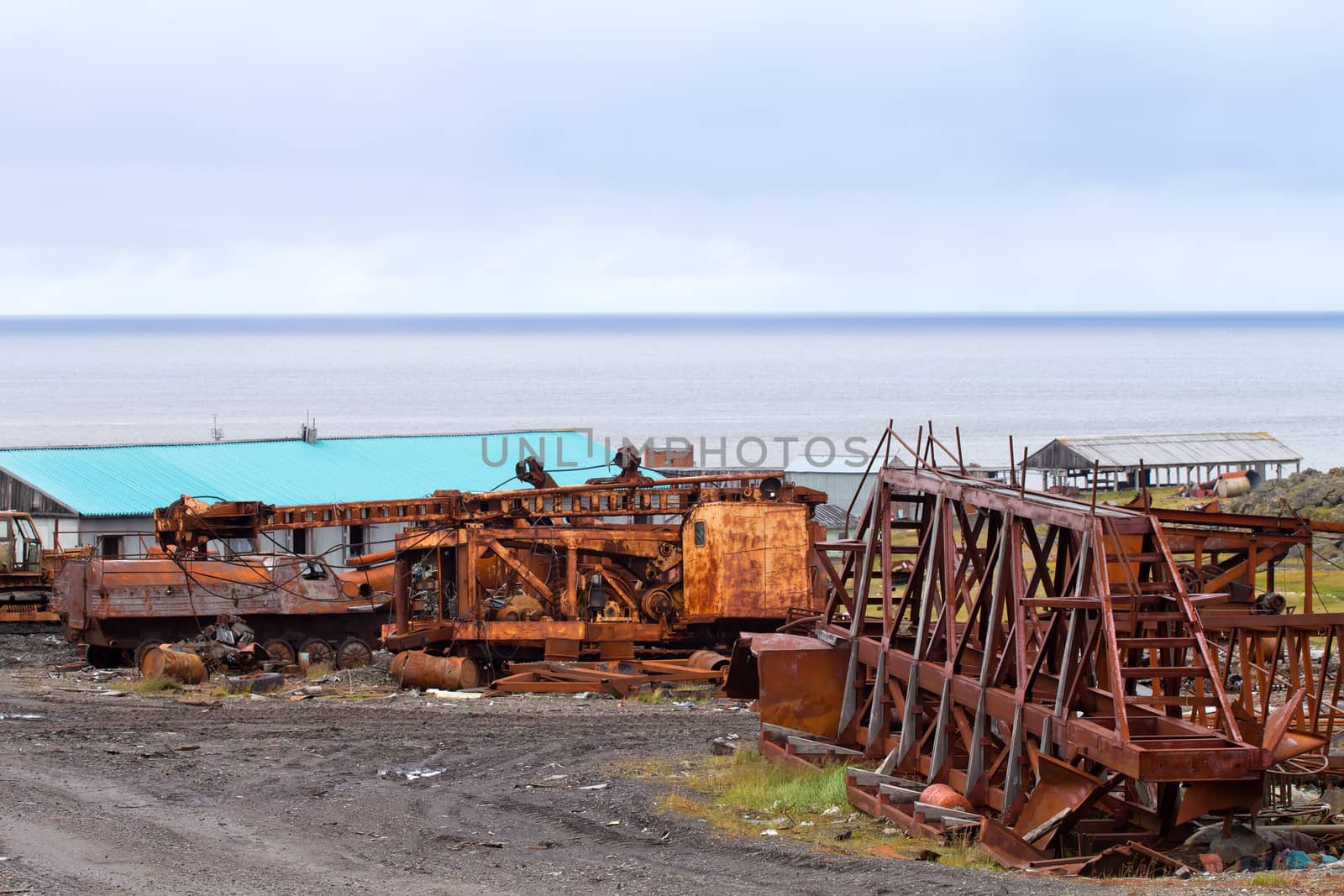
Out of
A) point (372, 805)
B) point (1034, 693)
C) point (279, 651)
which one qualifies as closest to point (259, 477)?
point (279, 651)

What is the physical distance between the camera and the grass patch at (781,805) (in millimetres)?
12961

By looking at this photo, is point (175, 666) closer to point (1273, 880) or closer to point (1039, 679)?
point (1039, 679)

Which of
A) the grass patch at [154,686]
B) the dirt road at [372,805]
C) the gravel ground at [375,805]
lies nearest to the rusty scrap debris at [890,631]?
the grass patch at [154,686]

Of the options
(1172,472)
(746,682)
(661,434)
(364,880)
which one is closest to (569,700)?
(746,682)

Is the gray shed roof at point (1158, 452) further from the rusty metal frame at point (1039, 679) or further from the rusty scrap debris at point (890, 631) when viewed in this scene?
the rusty metal frame at point (1039, 679)

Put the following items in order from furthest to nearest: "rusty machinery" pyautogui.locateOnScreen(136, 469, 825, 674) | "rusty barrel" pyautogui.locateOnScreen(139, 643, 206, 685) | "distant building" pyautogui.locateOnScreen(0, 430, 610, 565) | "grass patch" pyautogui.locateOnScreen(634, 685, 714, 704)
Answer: "distant building" pyautogui.locateOnScreen(0, 430, 610, 565) → "rusty machinery" pyautogui.locateOnScreen(136, 469, 825, 674) → "rusty barrel" pyautogui.locateOnScreen(139, 643, 206, 685) → "grass patch" pyautogui.locateOnScreen(634, 685, 714, 704)

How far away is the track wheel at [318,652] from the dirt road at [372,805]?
2913 millimetres

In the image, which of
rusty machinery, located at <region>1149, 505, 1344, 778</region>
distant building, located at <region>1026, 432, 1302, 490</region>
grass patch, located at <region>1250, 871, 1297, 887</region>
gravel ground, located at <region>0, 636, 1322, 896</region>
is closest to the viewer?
grass patch, located at <region>1250, 871, 1297, 887</region>

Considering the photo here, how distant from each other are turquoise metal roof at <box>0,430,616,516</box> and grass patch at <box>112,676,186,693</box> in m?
9.32

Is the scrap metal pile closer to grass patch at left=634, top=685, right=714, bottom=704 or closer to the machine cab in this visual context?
grass patch at left=634, top=685, right=714, bottom=704

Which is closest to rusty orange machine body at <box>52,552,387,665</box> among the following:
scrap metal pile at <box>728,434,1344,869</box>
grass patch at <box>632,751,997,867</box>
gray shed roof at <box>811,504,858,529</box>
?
grass patch at <box>632,751,997,867</box>

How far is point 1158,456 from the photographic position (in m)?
70.5

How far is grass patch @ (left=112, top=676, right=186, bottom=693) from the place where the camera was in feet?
73.7

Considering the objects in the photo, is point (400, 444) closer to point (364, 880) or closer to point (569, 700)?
point (569, 700)
